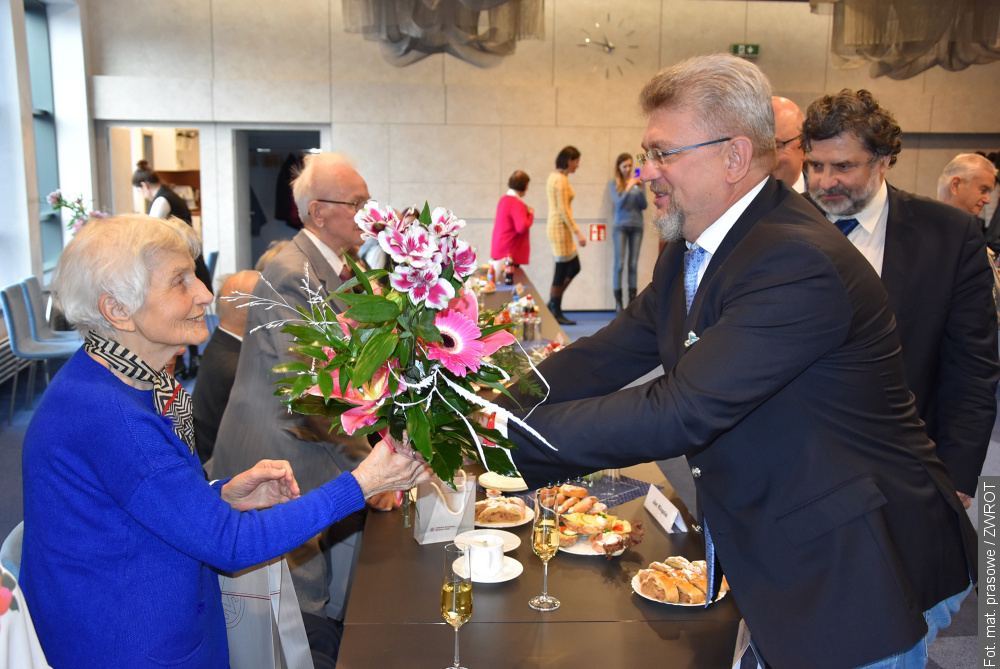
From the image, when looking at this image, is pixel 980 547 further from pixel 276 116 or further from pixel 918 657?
pixel 276 116

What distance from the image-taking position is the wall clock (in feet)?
33.8

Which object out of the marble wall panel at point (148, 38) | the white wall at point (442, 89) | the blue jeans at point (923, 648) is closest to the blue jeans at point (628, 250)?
the white wall at point (442, 89)

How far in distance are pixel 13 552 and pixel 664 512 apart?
158 cm

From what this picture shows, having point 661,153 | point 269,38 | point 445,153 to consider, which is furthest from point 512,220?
point 661,153

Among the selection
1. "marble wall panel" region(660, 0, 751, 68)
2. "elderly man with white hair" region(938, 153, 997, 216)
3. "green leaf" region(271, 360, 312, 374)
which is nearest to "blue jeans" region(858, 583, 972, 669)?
"green leaf" region(271, 360, 312, 374)

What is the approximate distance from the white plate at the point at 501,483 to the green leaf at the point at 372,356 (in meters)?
1.18

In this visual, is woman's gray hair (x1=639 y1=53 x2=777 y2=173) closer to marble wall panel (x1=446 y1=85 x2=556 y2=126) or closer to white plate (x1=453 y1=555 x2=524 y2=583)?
white plate (x1=453 y1=555 x2=524 y2=583)

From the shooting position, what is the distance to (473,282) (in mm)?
6039

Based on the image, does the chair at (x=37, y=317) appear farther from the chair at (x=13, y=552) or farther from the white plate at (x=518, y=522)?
the white plate at (x=518, y=522)

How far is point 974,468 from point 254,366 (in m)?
2.16

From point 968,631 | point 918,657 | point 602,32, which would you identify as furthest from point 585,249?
point 918,657

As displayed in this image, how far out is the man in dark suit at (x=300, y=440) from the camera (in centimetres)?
243

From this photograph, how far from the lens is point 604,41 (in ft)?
33.8

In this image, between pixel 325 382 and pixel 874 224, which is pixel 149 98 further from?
pixel 325 382
